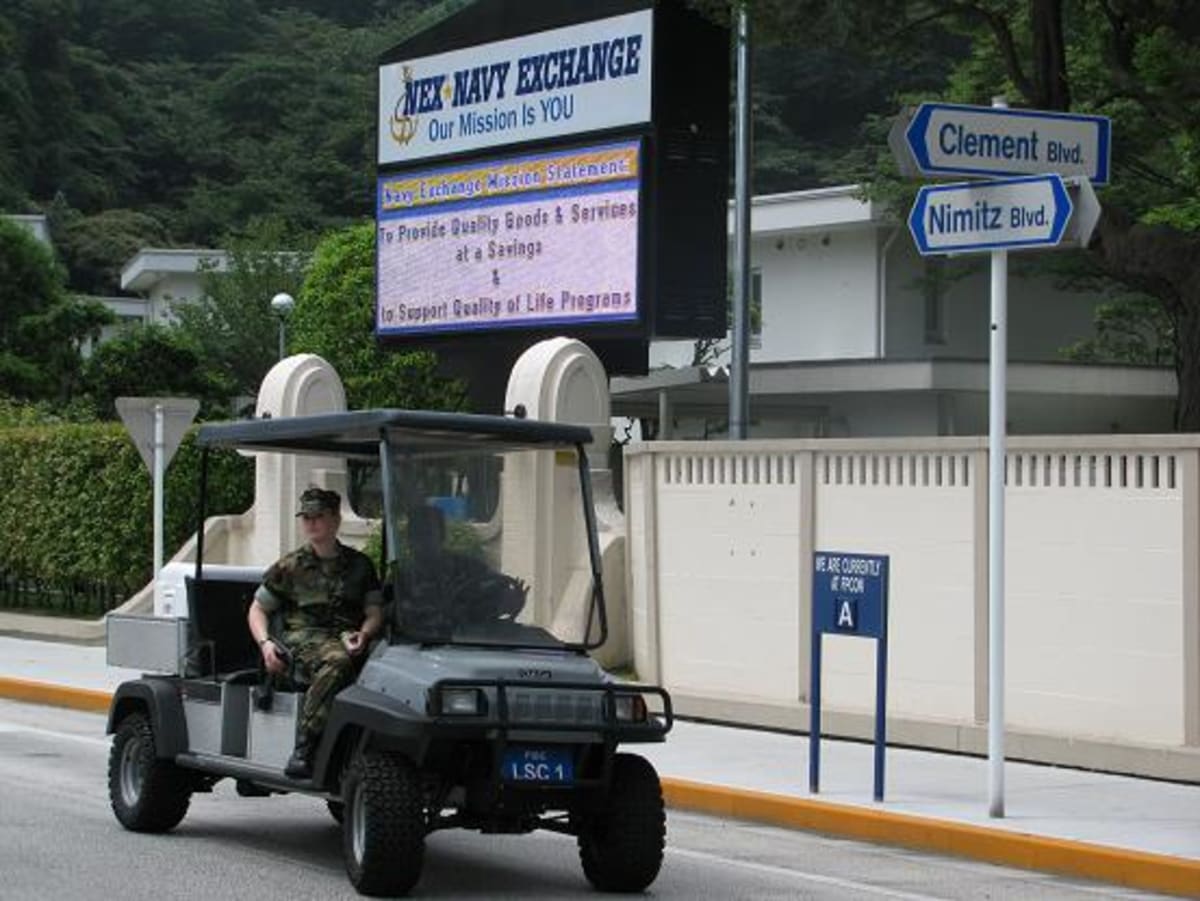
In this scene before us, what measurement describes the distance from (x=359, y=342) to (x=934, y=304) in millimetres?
10151

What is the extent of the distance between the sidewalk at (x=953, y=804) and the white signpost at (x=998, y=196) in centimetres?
53

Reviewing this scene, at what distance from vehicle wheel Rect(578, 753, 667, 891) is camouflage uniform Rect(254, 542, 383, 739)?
4.49ft

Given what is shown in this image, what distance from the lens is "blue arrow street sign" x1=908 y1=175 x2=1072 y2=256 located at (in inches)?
466

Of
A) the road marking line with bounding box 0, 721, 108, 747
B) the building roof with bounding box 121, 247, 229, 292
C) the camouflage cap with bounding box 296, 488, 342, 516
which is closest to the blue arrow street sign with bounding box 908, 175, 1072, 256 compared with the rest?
the camouflage cap with bounding box 296, 488, 342, 516

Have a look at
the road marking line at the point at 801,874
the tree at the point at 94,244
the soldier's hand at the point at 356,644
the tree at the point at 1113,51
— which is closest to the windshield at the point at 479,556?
the soldier's hand at the point at 356,644

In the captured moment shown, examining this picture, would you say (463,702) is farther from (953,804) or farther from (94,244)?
(94,244)

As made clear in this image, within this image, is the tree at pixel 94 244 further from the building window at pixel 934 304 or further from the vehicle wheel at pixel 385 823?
the vehicle wheel at pixel 385 823

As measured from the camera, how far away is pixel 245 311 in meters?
52.9

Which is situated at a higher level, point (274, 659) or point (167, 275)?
point (167, 275)

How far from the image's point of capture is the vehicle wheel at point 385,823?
9.30m

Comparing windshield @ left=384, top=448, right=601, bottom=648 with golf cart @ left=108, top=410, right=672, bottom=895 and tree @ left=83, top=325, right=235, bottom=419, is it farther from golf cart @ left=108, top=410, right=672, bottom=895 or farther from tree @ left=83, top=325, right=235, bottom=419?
tree @ left=83, top=325, right=235, bottom=419

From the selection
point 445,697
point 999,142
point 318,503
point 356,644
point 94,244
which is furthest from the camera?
point 94,244

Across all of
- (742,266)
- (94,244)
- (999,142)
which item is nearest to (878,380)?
(742,266)

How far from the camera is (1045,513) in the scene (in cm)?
1504
